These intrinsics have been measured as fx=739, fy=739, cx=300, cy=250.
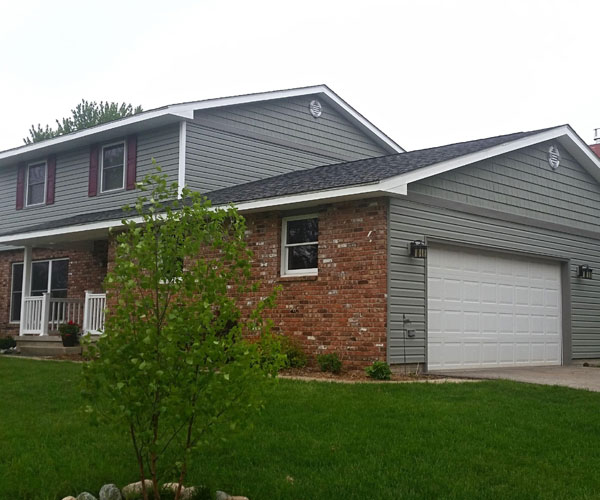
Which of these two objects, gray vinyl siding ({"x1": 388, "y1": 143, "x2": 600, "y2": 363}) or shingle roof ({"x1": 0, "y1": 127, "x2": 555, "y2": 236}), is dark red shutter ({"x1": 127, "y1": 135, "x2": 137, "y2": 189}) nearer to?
shingle roof ({"x1": 0, "y1": 127, "x2": 555, "y2": 236})

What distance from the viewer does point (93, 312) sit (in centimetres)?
1628

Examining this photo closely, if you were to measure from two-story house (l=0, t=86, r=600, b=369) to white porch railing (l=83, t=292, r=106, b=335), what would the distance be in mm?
31

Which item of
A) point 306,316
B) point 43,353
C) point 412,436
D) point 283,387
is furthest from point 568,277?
point 43,353

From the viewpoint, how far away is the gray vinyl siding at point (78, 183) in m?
16.6

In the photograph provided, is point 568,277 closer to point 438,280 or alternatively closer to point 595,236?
point 595,236

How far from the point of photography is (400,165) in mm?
12812

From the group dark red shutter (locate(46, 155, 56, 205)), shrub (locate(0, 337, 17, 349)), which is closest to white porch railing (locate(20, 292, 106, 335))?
shrub (locate(0, 337, 17, 349))

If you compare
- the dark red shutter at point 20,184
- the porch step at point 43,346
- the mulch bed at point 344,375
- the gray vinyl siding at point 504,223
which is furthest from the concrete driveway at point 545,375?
the dark red shutter at point 20,184

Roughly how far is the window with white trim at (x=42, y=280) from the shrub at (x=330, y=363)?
9.70 meters

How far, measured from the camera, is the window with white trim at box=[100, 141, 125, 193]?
17.8m

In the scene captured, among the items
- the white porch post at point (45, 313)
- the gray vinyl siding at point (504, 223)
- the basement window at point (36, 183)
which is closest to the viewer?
the gray vinyl siding at point (504, 223)

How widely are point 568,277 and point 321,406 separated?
31.0ft

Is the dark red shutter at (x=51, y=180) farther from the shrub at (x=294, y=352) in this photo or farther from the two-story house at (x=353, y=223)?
the shrub at (x=294, y=352)

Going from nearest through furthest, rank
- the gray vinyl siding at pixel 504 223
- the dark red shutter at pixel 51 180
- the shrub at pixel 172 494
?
the shrub at pixel 172 494 → the gray vinyl siding at pixel 504 223 → the dark red shutter at pixel 51 180
